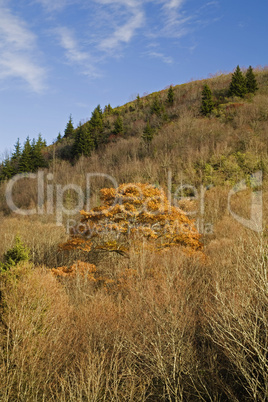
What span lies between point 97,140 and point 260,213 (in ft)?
133

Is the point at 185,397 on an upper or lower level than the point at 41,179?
lower

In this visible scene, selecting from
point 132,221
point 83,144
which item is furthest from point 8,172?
point 132,221

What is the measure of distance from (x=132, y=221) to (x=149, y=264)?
2.93m

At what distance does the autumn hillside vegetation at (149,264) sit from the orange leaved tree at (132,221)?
0.09 m

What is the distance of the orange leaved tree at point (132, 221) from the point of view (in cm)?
1605

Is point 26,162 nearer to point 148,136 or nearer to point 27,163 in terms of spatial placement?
point 27,163

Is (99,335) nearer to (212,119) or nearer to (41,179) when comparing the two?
(212,119)

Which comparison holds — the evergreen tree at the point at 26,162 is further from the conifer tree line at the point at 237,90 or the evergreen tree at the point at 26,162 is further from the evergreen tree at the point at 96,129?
the conifer tree line at the point at 237,90

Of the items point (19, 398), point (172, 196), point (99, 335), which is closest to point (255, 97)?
point (172, 196)

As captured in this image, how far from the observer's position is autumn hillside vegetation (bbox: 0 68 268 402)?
7.42 metres

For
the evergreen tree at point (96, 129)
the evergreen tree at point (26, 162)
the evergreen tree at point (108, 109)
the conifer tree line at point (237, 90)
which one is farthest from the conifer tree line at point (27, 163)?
the conifer tree line at point (237, 90)

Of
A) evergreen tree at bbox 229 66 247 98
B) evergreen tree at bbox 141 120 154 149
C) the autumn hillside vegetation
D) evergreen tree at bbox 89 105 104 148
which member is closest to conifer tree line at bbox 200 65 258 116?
evergreen tree at bbox 229 66 247 98

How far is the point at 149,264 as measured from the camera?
17.0m

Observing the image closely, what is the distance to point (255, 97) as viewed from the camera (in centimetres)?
4497
